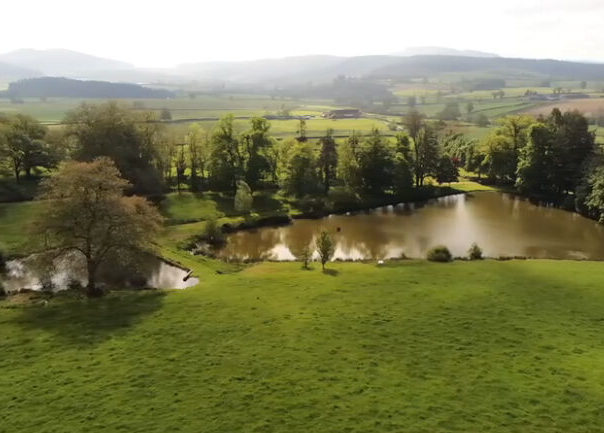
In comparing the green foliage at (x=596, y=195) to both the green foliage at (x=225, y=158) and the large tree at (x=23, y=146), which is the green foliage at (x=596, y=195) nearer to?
the green foliage at (x=225, y=158)

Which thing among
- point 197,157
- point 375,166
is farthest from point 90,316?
point 375,166

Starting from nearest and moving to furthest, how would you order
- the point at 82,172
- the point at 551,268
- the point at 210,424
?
the point at 210,424 → the point at 82,172 → the point at 551,268

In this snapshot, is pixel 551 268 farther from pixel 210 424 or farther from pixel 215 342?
pixel 210 424

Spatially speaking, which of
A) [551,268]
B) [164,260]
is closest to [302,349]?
[164,260]

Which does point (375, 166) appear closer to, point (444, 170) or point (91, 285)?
point (444, 170)

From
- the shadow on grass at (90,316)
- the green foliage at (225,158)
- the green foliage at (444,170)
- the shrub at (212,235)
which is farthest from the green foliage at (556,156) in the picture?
the shadow on grass at (90,316)

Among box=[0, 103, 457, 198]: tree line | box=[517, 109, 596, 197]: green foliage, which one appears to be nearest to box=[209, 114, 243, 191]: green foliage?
box=[0, 103, 457, 198]: tree line
